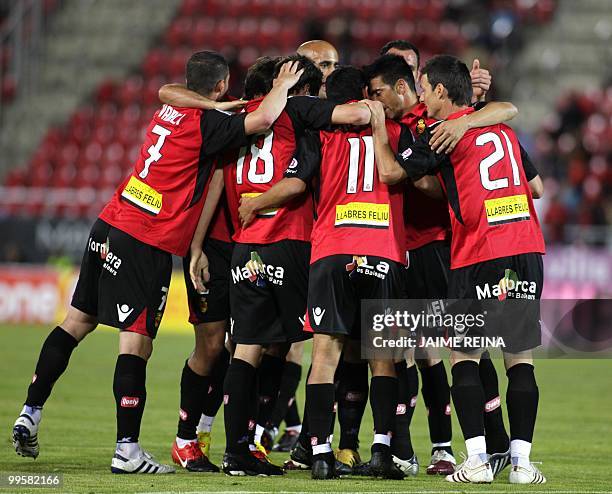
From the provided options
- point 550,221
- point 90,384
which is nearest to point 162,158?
point 90,384

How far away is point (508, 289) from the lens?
6.58 m

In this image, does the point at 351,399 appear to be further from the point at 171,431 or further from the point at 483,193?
the point at 171,431

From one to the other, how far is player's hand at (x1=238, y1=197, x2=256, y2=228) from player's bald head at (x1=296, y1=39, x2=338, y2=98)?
1.29 meters

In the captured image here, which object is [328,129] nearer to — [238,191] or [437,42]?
[238,191]

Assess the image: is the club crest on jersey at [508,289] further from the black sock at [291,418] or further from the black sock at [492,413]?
the black sock at [291,418]

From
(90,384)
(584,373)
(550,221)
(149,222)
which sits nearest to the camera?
(149,222)

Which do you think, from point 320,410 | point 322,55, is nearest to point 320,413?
point 320,410

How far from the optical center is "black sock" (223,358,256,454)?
22.2ft

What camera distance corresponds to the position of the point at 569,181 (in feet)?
67.3

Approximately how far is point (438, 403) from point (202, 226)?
1.90 metres

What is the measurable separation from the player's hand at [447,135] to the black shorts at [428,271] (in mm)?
879

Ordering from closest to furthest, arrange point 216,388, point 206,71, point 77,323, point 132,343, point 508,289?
point 508,289 < point 132,343 < point 206,71 < point 77,323 < point 216,388

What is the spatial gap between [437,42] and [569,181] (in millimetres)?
4671

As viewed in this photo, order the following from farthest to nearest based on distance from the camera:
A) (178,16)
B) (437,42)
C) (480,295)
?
(178,16) < (437,42) < (480,295)
